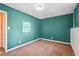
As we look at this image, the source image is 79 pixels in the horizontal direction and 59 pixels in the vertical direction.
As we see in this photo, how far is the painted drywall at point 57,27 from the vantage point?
559 centimetres

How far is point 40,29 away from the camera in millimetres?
7359

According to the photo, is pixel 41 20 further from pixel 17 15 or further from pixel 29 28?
pixel 17 15

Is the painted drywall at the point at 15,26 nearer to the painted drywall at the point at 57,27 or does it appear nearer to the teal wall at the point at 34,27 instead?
the teal wall at the point at 34,27

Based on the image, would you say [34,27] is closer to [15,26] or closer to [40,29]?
[40,29]

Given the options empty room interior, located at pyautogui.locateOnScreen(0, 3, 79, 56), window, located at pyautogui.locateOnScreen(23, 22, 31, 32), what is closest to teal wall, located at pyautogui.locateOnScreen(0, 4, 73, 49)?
empty room interior, located at pyautogui.locateOnScreen(0, 3, 79, 56)

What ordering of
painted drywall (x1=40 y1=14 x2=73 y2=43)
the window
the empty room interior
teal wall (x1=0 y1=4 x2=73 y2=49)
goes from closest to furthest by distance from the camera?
1. the empty room interior
2. teal wall (x1=0 y1=4 x2=73 y2=49)
3. the window
4. painted drywall (x1=40 y1=14 x2=73 y2=43)

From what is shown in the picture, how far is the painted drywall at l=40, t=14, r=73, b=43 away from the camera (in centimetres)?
559

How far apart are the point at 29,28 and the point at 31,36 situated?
60 centimetres

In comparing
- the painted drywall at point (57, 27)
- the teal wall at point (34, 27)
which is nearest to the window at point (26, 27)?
the teal wall at point (34, 27)

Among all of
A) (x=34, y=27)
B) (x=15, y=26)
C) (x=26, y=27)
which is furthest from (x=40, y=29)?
(x=15, y=26)

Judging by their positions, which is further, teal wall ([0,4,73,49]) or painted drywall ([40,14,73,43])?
painted drywall ([40,14,73,43])

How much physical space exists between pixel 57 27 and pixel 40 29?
1.65 metres

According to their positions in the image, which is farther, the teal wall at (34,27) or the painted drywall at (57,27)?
the painted drywall at (57,27)

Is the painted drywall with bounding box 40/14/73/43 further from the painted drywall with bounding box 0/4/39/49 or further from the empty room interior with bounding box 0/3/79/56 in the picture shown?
the painted drywall with bounding box 0/4/39/49
